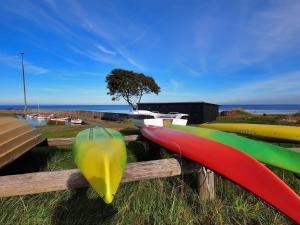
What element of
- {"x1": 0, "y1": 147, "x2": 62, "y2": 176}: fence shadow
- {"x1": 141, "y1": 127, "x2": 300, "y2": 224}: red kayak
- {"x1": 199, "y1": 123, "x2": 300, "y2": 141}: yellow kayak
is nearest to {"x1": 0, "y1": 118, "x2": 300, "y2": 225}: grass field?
{"x1": 141, "y1": 127, "x2": 300, "y2": 224}: red kayak

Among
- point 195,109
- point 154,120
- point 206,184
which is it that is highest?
point 195,109

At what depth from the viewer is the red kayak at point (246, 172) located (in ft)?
8.01

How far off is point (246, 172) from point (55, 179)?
6.77ft

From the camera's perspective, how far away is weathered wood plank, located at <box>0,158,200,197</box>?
8.03 ft

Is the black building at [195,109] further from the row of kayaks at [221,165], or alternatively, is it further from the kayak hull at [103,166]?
the kayak hull at [103,166]

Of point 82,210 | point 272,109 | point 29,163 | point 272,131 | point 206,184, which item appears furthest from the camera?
point 272,109

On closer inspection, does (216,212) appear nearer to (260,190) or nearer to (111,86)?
(260,190)

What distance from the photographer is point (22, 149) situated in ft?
14.3

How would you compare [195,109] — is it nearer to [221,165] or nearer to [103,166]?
[221,165]

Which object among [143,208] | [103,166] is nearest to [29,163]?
[143,208]

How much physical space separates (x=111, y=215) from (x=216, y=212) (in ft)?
Result: 4.61

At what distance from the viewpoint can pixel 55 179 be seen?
257cm

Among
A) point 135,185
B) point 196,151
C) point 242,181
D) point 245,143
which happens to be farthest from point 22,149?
point 245,143

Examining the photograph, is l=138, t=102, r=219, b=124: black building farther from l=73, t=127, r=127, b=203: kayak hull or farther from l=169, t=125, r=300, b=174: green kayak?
l=73, t=127, r=127, b=203: kayak hull
